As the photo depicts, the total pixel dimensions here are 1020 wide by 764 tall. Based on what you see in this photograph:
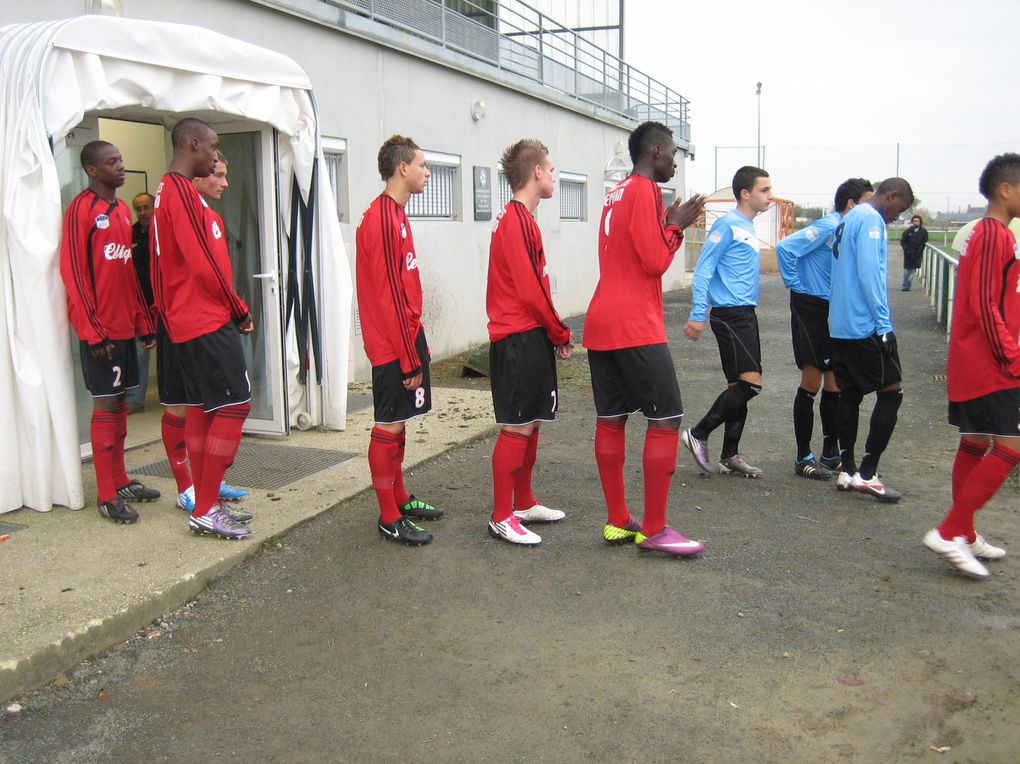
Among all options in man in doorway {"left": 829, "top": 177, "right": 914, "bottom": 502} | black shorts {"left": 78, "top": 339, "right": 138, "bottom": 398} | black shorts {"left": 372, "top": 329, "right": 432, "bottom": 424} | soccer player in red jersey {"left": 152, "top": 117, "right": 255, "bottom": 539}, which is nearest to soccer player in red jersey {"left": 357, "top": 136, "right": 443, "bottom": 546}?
black shorts {"left": 372, "top": 329, "right": 432, "bottom": 424}

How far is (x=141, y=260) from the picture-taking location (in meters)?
7.02

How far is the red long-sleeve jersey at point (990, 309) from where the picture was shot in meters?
4.30

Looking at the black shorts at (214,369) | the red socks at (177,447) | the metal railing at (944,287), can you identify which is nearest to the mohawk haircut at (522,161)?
the black shorts at (214,369)

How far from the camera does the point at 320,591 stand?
14.5ft

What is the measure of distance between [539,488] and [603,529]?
1.01m

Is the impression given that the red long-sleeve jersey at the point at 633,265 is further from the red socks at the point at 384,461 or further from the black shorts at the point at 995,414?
the black shorts at the point at 995,414

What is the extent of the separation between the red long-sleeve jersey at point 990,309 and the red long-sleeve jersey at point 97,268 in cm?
429

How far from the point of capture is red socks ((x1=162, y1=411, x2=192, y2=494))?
520cm

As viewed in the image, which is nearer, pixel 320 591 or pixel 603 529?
pixel 320 591

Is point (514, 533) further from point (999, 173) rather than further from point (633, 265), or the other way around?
point (999, 173)

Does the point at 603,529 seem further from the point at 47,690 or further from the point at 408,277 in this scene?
the point at 47,690

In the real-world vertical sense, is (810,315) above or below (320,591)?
above

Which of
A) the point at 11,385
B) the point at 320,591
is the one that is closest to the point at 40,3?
the point at 11,385

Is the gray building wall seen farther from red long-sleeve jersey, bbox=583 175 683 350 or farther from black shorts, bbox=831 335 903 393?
black shorts, bbox=831 335 903 393
